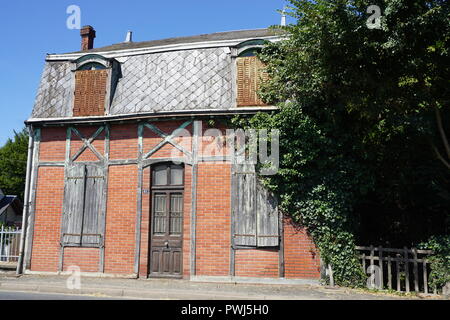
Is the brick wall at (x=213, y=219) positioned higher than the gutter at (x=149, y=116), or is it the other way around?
the gutter at (x=149, y=116)

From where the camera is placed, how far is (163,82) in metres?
11.1

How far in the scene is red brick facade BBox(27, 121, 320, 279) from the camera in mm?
9773

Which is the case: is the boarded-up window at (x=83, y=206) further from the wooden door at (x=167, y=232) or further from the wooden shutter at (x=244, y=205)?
the wooden shutter at (x=244, y=205)

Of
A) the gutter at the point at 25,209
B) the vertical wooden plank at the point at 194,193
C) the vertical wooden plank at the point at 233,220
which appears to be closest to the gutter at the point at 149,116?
the vertical wooden plank at the point at 194,193

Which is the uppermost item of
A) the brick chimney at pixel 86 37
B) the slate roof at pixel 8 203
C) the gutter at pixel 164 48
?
the brick chimney at pixel 86 37

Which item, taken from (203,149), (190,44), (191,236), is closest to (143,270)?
(191,236)

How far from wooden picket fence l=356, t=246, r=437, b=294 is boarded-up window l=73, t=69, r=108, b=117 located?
8232 mm

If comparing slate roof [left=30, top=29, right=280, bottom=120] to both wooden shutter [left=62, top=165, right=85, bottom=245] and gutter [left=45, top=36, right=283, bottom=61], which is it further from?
wooden shutter [left=62, top=165, right=85, bottom=245]

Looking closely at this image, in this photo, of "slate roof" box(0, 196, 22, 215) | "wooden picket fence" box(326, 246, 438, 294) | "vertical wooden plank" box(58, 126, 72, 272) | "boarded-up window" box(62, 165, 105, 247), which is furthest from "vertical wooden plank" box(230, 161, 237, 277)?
"slate roof" box(0, 196, 22, 215)

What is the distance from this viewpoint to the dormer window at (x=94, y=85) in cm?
1123

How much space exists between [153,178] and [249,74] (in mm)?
3998

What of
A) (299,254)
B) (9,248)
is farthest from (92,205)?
(299,254)

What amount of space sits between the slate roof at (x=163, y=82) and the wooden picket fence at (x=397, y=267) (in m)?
5.20
